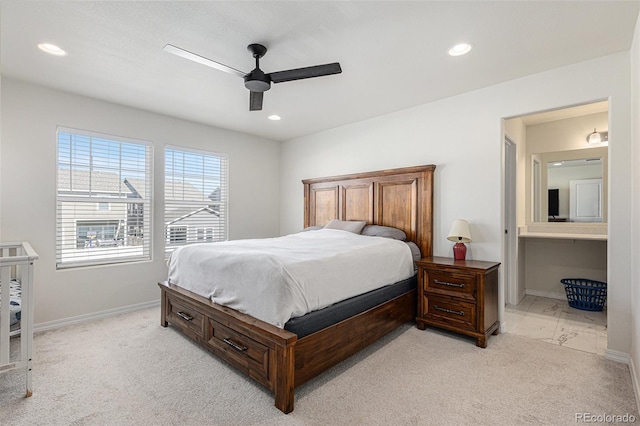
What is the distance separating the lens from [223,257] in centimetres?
256

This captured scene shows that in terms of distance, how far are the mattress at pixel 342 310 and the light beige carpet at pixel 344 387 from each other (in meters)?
0.41

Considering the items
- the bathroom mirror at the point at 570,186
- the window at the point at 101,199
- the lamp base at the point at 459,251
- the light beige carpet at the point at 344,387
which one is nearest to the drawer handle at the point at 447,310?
the light beige carpet at the point at 344,387


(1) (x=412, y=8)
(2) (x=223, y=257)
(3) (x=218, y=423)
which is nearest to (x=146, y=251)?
(2) (x=223, y=257)

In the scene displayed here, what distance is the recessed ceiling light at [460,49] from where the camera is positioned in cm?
245

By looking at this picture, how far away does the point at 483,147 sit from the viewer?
328cm

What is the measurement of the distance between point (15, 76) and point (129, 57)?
141 cm

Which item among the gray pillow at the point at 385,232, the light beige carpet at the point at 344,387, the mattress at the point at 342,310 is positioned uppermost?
the gray pillow at the point at 385,232

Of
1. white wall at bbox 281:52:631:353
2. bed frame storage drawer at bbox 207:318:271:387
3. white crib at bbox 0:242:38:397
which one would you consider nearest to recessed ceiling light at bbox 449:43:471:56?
white wall at bbox 281:52:631:353

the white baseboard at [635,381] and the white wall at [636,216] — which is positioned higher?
the white wall at [636,216]

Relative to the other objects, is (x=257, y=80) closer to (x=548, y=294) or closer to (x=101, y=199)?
(x=101, y=199)

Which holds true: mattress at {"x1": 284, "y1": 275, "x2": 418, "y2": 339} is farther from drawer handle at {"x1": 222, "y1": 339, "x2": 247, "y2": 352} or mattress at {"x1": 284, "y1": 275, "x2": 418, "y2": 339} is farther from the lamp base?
the lamp base

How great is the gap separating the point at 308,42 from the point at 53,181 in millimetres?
3120

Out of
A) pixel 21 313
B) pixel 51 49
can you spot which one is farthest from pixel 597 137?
pixel 21 313

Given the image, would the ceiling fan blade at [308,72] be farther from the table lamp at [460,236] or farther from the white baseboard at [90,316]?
the white baseboard at [90,316]
